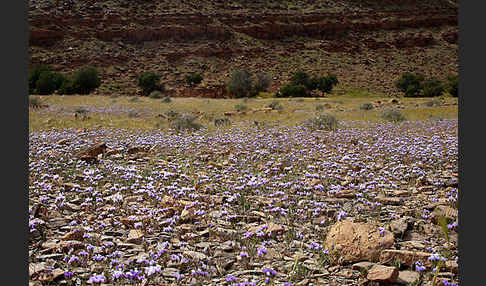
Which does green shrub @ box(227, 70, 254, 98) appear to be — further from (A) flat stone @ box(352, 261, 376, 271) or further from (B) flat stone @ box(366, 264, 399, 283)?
(B) flat stone @ box(366, 264, 399, 283)

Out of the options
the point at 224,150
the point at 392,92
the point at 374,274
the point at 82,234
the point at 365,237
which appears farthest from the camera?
the point at 392,92

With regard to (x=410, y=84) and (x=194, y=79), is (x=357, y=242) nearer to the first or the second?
(x=194, y=79)

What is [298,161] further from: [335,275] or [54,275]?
[54,275]

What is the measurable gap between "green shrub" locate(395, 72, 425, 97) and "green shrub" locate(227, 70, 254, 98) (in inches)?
598

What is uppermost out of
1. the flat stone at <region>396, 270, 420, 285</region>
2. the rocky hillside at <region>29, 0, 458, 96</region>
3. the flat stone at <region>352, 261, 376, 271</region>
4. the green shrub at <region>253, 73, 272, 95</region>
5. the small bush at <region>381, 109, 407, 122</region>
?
the rocky hillside at <region>29, 0, 458, 96</region>

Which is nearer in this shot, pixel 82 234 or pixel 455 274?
pixel 455 274

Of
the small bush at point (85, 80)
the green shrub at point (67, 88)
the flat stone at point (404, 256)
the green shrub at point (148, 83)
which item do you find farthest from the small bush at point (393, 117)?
the green shrub at point (67, 88)

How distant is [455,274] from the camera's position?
292 cm

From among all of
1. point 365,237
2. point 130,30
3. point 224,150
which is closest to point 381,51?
point 130,30

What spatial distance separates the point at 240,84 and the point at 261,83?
2.88 meters

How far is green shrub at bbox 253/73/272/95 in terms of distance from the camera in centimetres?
3641

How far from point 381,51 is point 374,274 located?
1789 inches

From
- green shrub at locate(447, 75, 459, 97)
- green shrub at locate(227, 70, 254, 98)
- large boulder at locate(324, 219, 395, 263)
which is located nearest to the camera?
large boulder at locate(324, 219, 395, 263)

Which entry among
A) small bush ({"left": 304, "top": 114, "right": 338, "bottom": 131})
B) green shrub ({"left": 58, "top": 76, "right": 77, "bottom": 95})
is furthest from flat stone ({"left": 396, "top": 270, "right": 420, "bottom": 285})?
green shrub ({"left": 58, "top": 76, "right": 77, "bottom": 95})
